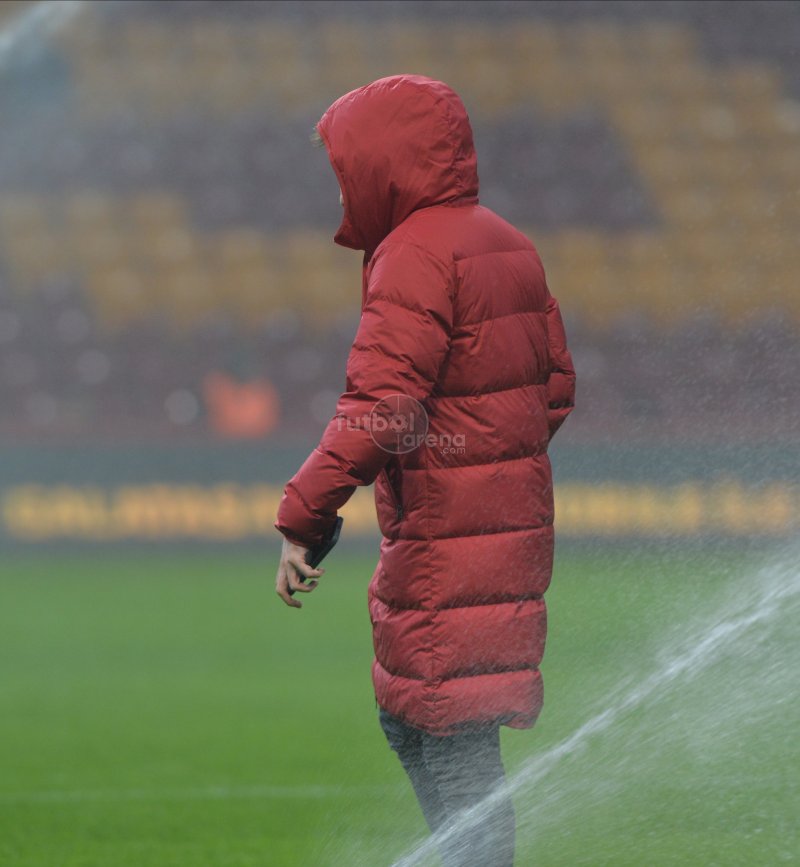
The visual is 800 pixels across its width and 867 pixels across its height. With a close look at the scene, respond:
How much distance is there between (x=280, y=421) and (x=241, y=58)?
2854 millimetres

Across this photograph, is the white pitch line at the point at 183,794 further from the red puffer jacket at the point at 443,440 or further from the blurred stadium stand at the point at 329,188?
the blurred stadium stand at the point at 329,188

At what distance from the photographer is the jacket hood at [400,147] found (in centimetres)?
189

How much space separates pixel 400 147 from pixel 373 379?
12.3 inches

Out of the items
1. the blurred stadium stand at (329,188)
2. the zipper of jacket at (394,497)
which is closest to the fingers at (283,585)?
the zipper of jacket at (394,497)

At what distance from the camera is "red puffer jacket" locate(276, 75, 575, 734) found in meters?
1.81

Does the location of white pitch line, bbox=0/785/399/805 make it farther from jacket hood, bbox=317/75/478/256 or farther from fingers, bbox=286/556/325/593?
jacket hood, bbox=317/75/478/256

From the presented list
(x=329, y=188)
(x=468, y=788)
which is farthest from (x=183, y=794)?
(x=329, y=188)

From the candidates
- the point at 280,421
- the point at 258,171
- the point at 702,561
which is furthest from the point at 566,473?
the point at 702,561

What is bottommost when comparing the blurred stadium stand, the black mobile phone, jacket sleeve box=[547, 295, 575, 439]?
the blurred stadium stand

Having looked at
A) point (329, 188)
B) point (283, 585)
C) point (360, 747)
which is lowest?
point (360, 747)

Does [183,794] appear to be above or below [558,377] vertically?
below

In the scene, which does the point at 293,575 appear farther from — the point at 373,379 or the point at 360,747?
the point at 360,747

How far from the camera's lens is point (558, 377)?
212 centimetres

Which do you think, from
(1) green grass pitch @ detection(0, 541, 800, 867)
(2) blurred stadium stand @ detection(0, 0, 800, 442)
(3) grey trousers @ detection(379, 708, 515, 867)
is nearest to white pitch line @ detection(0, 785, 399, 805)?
(1) green grass pitch @ detection(0, 541, 800, 867)
